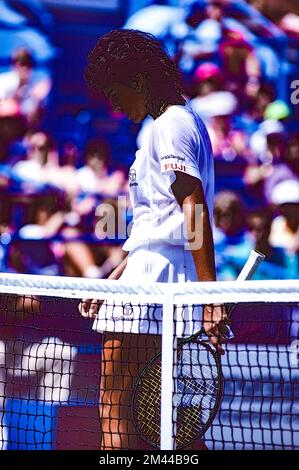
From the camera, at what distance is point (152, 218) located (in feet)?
11.3

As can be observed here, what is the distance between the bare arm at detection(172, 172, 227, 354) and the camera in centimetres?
330

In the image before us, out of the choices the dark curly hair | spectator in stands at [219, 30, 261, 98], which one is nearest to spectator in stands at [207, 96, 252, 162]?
spectator in stands at [219, 30, 261, 98]

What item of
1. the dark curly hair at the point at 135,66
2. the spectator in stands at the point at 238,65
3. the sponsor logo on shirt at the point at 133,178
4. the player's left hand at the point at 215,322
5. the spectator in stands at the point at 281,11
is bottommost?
the player's left hand at the point at 215,322

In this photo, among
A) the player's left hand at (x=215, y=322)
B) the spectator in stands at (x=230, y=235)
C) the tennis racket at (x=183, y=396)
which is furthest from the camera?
the spectator in stands at (x=230, y=235)

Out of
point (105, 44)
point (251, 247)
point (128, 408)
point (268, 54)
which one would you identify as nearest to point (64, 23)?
point (268, 54)

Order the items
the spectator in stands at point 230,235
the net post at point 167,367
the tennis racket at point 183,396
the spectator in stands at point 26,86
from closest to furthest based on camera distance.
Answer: the net post at point 167,367
the tennis racket at point 183,396
the spectator in stands at point 230,235
the spectator in stands at point 26,86

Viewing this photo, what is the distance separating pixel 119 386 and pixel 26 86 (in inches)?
190

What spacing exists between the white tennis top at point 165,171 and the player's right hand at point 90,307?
0.81ft

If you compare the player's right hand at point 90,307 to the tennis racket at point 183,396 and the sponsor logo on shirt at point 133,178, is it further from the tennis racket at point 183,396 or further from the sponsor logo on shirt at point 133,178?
the sponsor logo on shirt at point 133,178

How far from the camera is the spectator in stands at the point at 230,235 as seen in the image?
760cm

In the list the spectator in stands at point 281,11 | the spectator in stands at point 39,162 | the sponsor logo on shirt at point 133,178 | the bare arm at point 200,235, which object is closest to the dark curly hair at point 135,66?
the sponsor logo on shirt at point 133,178

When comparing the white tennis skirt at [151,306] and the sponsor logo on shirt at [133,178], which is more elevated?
the sponsor logo on shirt at [133,178]

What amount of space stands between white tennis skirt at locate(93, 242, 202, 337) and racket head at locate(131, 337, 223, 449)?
0.09 metres

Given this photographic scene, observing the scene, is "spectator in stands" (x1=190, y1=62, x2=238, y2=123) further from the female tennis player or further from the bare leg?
the bare leg
